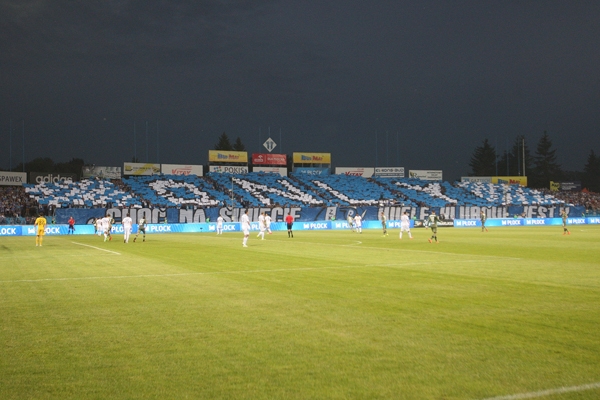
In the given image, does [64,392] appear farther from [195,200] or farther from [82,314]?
[195,200]

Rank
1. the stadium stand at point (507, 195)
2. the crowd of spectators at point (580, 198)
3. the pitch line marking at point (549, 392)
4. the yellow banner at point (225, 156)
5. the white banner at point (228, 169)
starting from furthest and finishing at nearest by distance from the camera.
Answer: the crowd of spectators at point (580, 198)
the yellow banner at point (225, 156)
the stadium stand at point (507, 195)
the white banner at point (228, 169)
the pitch line marking at point (549, 392)

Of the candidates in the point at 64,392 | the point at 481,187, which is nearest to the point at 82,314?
the point at 64,392

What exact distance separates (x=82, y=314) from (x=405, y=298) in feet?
21.1

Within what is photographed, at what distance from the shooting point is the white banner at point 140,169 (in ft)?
261

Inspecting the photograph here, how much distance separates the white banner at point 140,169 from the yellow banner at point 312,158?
24.4 metres

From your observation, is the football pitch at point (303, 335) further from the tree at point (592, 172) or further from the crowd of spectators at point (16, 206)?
the tree at point (592, 172)

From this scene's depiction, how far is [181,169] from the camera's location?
82.5m

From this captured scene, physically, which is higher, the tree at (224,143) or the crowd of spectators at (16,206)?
the tree at (224,143)

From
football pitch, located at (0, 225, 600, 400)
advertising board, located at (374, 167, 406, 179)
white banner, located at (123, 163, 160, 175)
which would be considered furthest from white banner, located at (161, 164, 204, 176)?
football pitch, located at (0, 225, 600, 400)

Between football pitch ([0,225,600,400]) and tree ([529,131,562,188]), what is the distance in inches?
5378

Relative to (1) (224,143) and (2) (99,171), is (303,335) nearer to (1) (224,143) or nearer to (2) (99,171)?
(2) (99,171)

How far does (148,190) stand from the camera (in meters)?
71.2

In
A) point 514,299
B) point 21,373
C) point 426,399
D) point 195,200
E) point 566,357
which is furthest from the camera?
point 195,200

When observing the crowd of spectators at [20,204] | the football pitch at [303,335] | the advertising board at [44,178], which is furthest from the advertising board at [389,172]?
the football pitch at [303,335]
